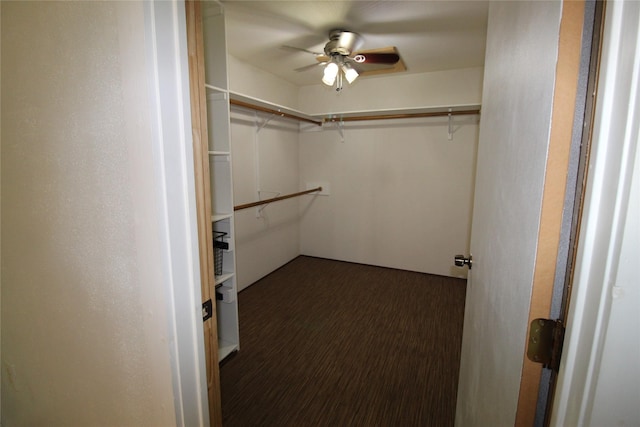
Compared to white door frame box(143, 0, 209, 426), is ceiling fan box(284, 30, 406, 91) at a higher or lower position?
higher

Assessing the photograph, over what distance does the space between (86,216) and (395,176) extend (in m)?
3.33

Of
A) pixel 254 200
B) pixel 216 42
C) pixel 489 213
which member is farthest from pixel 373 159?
pixel 489 213

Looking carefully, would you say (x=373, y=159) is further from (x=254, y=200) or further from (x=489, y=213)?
(x=489, y=213)

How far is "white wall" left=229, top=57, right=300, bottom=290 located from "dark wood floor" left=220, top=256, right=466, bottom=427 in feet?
1.31

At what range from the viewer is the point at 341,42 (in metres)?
2.24

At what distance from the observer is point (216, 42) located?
1.90 meters

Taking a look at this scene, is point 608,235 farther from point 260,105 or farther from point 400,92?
point 400,92

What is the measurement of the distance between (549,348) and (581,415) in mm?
107

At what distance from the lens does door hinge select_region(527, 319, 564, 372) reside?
21.9 inches

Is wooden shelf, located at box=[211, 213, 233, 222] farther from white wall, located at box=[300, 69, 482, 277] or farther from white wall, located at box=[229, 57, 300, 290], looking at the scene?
white wall, located at box=[300, 69, 482, 277]

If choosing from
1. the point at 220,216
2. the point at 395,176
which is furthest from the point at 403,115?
the point at 220,216

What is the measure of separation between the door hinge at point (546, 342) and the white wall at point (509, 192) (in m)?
0.02

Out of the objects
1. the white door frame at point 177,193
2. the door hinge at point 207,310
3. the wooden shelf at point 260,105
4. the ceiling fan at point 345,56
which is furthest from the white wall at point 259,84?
the door hinge at point 207,310

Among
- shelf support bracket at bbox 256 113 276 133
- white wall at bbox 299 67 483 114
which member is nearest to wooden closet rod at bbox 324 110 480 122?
white wall at bbox 299 67 483 114
